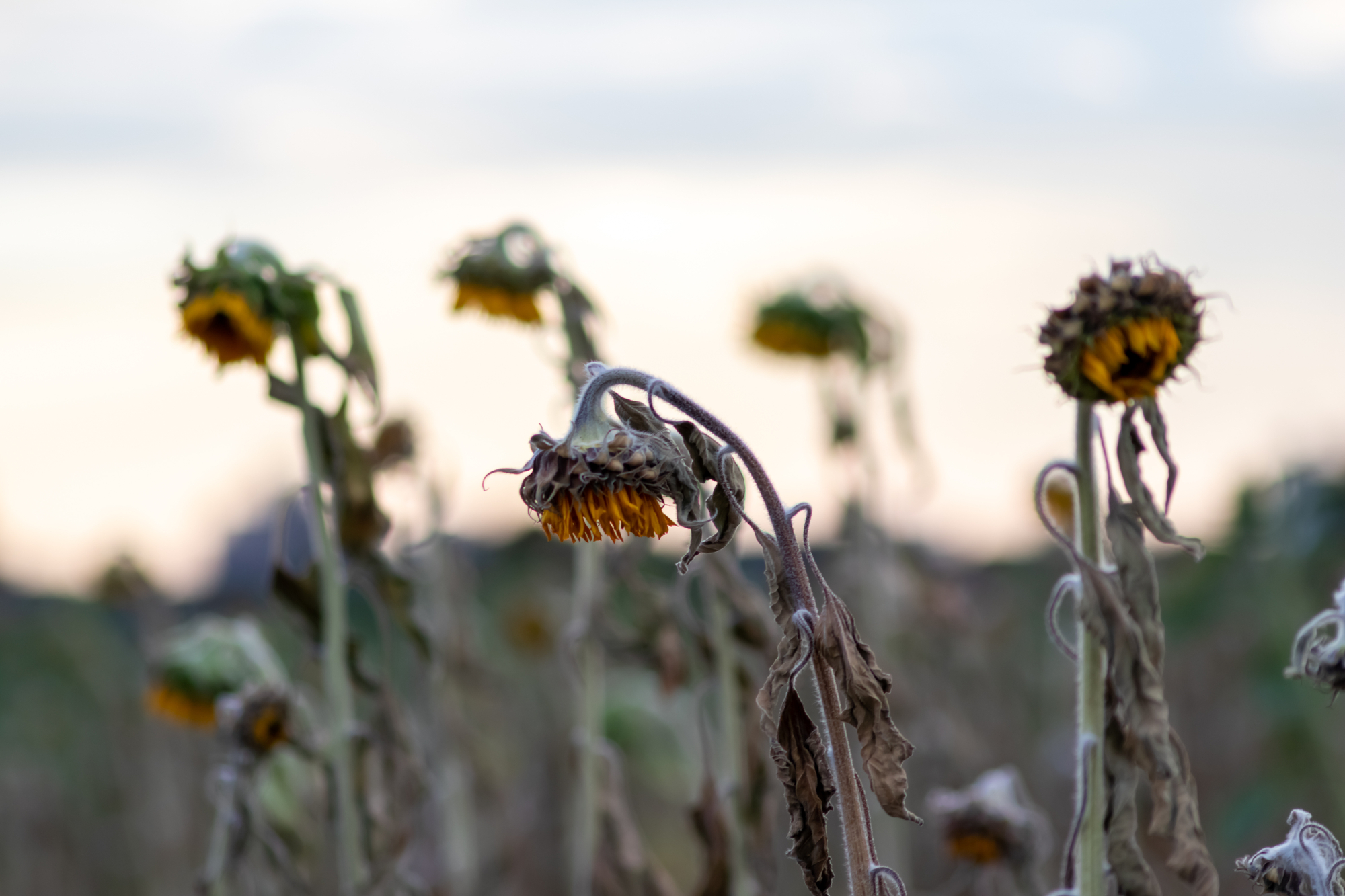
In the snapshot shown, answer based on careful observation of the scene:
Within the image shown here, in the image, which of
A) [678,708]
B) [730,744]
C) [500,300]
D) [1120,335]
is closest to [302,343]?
[500,300]

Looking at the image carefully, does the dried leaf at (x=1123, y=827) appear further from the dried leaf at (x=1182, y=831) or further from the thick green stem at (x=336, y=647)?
the thick green stem at (x=336, y=647)

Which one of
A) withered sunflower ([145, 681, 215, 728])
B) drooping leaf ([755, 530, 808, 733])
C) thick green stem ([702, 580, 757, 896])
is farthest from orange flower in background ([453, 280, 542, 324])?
drooping leaf ([755, 530, 808, 733])

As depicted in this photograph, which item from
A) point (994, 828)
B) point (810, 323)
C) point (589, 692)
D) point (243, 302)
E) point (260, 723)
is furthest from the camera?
point (810, 323)

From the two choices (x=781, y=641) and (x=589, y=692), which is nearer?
(x=781, y=641)

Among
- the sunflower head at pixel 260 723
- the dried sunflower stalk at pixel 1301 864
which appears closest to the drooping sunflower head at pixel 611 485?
the dried sunflower stalk at pixel 1301 864

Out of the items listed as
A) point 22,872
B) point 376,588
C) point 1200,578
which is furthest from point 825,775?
point 22,872

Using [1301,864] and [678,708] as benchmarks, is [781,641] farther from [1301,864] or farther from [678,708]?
[678,708]
